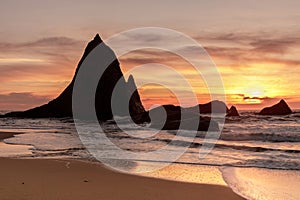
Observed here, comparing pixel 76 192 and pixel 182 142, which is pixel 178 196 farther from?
pixel 182 142

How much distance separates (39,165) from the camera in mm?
11188

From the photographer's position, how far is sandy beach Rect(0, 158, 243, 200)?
737 cm

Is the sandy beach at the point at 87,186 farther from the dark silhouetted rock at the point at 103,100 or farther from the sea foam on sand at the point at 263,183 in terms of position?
the dark silhouetted rock at the point at 103,100

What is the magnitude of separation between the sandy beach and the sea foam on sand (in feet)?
1.61

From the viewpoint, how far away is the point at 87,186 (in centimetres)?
836

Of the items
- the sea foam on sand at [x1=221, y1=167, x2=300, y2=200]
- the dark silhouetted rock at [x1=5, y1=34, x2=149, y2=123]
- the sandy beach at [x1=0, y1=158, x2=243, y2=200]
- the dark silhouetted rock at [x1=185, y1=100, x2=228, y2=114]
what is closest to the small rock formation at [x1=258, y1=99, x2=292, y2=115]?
the dark silhouetted rock at [x1=185, y1=100, x2=228, y2=114]

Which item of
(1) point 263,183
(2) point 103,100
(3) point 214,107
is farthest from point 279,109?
(1) point 263,183

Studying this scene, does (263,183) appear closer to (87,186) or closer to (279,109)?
(87,186)

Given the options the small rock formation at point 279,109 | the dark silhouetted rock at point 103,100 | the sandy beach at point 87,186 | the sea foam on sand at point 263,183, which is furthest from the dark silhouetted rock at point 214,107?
the sandy beach at point 87,186

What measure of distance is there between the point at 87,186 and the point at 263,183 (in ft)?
14.1

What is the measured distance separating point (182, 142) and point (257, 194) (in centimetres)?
1212

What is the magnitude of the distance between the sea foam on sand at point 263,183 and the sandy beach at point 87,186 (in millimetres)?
490

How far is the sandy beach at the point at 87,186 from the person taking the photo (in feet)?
24.2

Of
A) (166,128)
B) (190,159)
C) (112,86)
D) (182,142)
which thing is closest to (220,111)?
(112,86)
